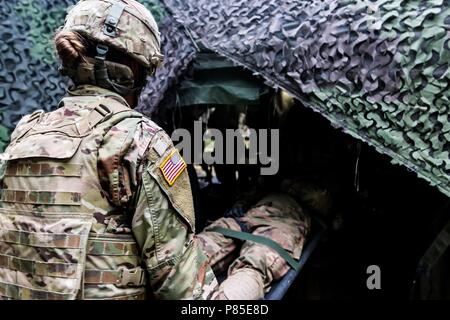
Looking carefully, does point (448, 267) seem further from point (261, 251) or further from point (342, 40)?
point (342, 40)

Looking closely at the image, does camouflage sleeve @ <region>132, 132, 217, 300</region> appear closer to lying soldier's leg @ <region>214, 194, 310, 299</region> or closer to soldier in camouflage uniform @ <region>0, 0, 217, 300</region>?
soldier in camouflage uniform @ <region>0, 0, 217, 300</region>

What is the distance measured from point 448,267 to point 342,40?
1.21 meters

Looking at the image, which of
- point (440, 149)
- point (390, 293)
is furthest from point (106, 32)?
point (390, 293)

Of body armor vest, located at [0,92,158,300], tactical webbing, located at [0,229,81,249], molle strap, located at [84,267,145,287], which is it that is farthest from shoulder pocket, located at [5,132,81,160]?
molle strap, located at [84,267,145,287]

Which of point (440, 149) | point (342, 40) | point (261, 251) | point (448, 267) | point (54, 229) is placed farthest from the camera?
point (448, 267)

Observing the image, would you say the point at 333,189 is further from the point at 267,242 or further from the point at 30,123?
the point at 30,123

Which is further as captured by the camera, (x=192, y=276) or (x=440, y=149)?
(x=440, y=149)

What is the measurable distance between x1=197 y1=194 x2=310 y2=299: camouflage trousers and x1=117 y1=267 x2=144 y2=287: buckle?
63 cm

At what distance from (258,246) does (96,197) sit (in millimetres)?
1125

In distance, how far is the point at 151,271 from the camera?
3.77 feet

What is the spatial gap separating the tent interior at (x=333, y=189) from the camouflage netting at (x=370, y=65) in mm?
332

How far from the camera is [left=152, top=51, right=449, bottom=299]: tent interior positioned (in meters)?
2.55

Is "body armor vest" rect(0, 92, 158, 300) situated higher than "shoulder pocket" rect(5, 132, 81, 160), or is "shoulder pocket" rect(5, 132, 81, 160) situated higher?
"shoulder pocket" rect(5, 132, 81, 160)

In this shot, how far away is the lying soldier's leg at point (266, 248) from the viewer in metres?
1.87
